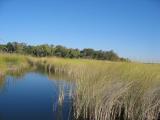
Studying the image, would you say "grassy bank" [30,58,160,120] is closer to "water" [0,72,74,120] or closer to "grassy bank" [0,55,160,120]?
"grassy bank" [0,55,160,120]

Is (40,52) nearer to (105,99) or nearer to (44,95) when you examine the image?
(44,95)

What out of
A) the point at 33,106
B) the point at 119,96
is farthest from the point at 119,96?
the point at 33,106

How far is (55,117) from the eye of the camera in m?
7.14

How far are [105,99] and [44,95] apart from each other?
4080mm

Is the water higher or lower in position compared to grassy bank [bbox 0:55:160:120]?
lower

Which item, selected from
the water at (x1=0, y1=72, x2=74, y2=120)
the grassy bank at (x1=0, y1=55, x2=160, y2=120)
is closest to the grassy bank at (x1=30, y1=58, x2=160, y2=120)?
the grassy bank at (x1=0, y1=55, x2=160, y2=120)

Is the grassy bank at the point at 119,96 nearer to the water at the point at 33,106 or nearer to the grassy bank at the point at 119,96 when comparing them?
the grassy bank at the point at 119,96

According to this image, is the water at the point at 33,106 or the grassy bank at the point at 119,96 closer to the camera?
the grassy bank at the point at 119,96

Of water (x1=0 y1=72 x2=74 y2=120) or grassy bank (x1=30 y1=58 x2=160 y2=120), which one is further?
water (x1=0 y1=72 x2=74 y2=120)

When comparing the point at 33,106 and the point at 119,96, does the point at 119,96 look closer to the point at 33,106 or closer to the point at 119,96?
the point at 119,96

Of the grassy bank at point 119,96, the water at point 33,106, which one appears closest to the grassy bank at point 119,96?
the grassy bank at point 119,96

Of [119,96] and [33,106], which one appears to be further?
[33,106]

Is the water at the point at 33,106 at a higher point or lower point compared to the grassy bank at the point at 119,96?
lower

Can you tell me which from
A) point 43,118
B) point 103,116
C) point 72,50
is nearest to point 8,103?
point 43,118
